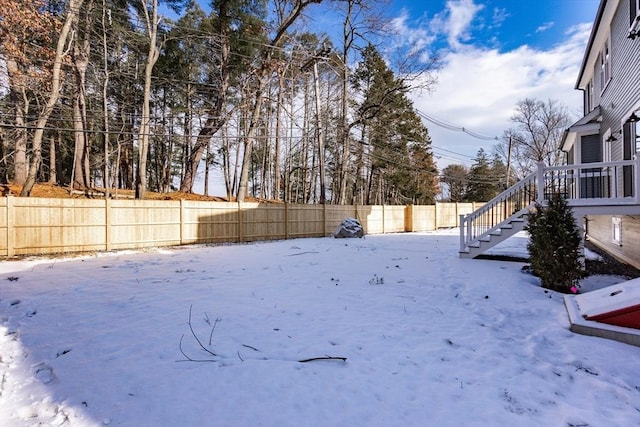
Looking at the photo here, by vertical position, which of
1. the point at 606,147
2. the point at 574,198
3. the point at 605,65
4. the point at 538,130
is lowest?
the point at 574,198

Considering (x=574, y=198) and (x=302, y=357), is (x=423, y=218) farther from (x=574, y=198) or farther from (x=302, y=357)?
(x=302, y=357)

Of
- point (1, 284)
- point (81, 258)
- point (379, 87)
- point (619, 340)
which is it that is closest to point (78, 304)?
point (1, 284)

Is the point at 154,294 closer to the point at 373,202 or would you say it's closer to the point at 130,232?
the point at 130,232

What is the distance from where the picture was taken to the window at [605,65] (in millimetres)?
8328

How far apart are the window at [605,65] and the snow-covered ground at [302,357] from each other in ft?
20.9

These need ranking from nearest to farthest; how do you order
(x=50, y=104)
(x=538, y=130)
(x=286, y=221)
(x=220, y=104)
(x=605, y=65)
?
1. (x=605, y=65)
2. (x=50, y=104)
3. (x=286, y=221)
4. (x=220, y=104)
5. (x=538, y=130)

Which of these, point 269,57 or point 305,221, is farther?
point 269,57

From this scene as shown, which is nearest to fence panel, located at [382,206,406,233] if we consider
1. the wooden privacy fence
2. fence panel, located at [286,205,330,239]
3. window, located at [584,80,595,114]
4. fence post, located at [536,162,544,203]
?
the wooden privacy fence

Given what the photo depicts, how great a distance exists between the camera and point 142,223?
1015 cm

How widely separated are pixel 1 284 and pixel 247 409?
5265mm

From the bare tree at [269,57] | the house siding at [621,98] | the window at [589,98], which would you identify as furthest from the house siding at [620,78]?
the bare tree at [269,57]

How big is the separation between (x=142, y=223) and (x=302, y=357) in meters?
9.09

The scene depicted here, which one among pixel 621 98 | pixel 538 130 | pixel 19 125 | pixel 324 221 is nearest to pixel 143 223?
pixel 19 125

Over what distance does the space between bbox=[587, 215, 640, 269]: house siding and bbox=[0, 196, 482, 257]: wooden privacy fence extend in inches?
372
